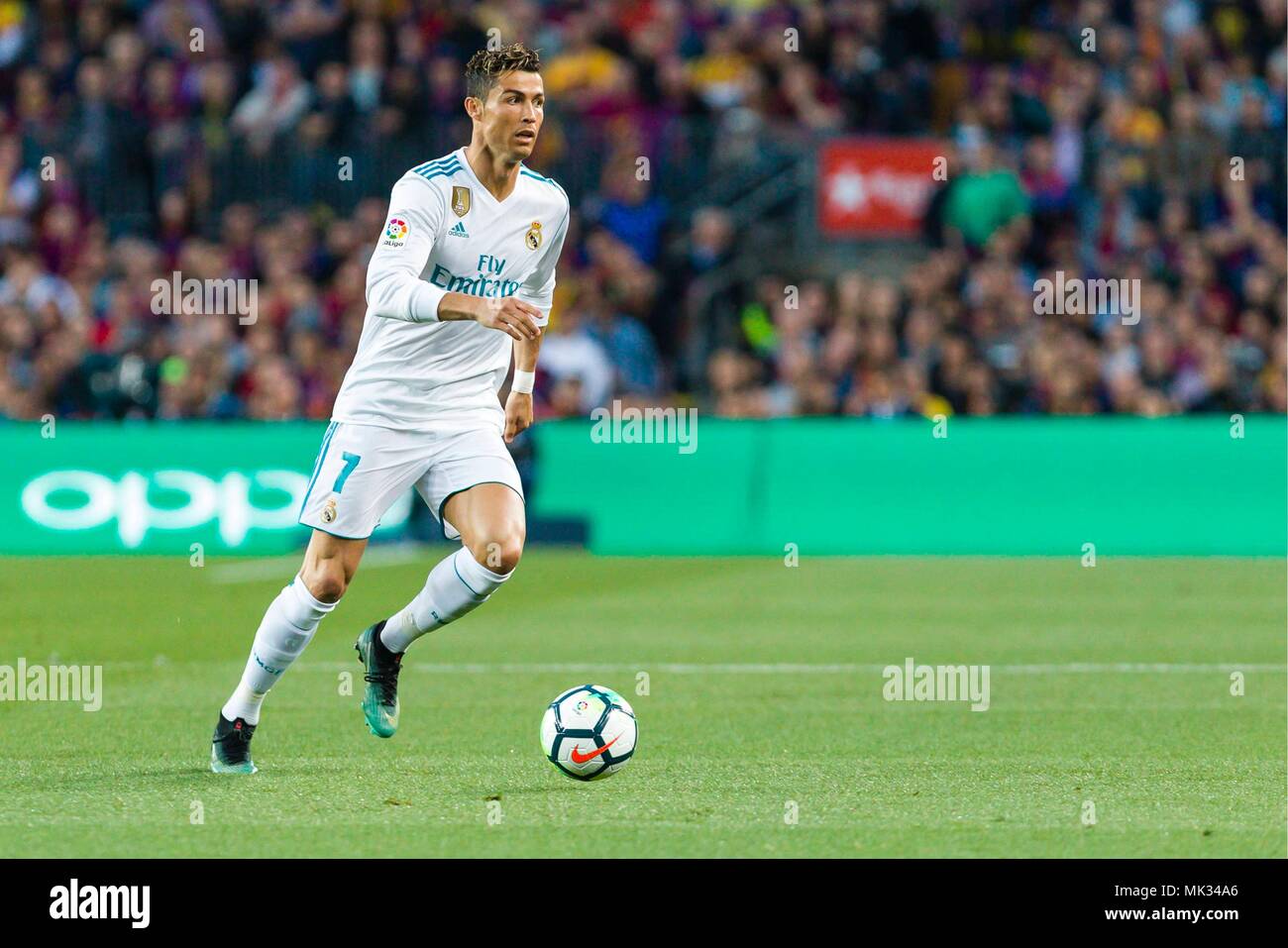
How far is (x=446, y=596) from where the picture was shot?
8.04 meters

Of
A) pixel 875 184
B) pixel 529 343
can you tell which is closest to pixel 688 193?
pixel 875 184

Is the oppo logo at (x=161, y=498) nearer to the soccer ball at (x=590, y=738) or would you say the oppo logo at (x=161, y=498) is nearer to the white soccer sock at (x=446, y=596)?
the white soccer sock at (x=446, y=596)

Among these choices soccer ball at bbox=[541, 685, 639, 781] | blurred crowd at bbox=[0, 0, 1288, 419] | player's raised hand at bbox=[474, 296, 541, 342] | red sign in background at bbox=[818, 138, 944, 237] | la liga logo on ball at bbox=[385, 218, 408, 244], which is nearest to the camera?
player's raised hand at bbox=[474, 296, 541, 342]

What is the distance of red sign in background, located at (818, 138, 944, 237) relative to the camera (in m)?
20.7

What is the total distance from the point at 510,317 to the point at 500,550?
3.50 feet

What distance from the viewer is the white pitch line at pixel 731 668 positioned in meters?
10.9

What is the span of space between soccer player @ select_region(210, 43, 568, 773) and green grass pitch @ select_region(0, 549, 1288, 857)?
1.58ft

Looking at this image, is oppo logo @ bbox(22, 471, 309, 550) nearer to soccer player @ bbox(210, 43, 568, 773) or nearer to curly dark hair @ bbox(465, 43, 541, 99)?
soccer player @ bbox(210, 43, 568, 773)

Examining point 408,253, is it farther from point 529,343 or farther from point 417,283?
point 529,343

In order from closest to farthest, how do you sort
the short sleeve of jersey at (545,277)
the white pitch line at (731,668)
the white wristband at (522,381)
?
the short sleeve of jersey at (545,277) < the white wristband at (522,381) < the white pitch line at (731,668)

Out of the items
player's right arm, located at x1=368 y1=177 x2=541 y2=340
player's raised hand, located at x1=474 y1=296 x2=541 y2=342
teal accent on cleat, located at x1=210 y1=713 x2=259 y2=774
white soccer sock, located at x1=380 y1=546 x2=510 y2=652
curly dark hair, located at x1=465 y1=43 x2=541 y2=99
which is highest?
curly dark hair, located at x1=465 y1=43 x2=541 y2=99

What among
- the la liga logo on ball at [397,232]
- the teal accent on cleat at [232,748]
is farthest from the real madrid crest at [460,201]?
the teal accent on cleat at [232,748]

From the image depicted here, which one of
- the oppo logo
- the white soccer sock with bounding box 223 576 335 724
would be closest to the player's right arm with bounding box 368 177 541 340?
the white soccer sock with bounding box 223 576 335 724
